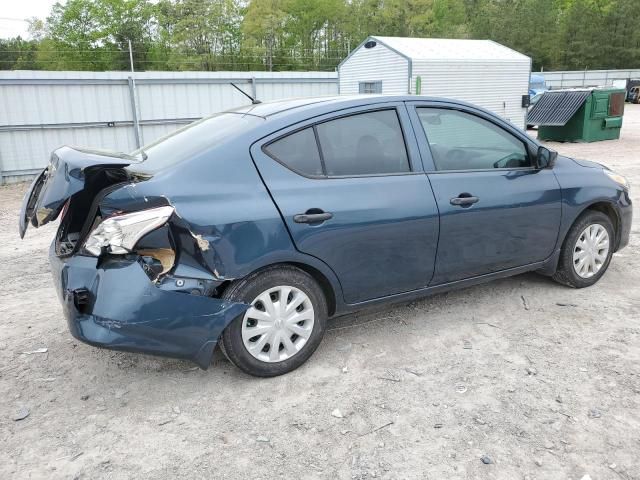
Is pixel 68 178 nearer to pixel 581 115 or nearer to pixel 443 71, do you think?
pixel 443 71

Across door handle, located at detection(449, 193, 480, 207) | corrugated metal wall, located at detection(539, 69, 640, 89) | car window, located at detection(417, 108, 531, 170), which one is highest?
car window, located at detection(417, 108, 531, 170)

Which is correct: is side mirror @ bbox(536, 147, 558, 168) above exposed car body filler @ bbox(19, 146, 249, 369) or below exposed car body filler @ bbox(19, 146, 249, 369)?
above

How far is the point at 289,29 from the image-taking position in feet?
202

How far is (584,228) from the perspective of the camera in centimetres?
455

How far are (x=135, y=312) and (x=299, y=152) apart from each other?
50.6 inches

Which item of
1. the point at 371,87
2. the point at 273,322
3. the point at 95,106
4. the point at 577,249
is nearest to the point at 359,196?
the point at 273,322

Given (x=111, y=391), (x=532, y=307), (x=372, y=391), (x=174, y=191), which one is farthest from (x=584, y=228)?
(x=111, y=391)

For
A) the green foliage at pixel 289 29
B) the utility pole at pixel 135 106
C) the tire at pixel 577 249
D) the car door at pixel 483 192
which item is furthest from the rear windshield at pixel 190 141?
the green foliage at pixel 289 29

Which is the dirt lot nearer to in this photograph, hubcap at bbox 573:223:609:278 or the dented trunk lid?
hubcap at bbox 573:223:609:278

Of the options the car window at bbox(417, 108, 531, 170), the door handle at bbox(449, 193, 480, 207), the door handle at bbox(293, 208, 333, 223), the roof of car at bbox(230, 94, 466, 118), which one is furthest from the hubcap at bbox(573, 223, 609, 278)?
the door handle at bbox(293, 208, 333, 223)

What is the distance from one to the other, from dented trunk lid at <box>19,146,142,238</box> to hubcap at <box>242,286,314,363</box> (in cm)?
105

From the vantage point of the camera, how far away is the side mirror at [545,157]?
167 inches

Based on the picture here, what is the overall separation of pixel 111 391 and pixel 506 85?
47.5 ft

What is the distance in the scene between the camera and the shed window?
1518cm
